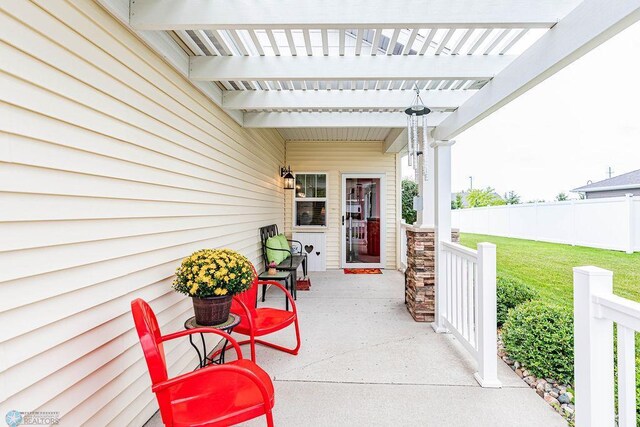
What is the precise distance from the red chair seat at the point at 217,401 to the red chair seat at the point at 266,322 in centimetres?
77

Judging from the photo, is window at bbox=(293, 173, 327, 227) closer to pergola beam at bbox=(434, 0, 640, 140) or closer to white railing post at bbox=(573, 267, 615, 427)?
pergola beam at bbox=(434, 0, 640, 140)

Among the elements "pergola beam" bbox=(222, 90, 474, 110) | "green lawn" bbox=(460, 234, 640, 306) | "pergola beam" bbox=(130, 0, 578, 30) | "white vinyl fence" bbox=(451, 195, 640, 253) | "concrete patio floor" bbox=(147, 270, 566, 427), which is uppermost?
"pergola beam" bbox=(222, 90, 474, 110)

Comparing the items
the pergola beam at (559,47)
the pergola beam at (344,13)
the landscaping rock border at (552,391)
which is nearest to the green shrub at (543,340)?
the landscaping rock border at (552,391)


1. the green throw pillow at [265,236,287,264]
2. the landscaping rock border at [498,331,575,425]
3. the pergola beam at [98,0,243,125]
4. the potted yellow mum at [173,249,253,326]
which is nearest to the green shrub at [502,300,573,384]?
the landscaping rock border at [498,331,575,425]

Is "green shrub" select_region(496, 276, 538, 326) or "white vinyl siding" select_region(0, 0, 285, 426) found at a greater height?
"white vinyl siding" select_region(0, 0, 285, 426)

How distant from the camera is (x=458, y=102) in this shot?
326 centimetres

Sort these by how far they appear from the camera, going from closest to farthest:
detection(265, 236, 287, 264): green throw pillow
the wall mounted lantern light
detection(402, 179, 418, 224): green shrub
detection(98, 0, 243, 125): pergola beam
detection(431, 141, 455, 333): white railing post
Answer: detection(98, 0, 243, 125): pergola beam < detection(431, 141, 455, 333): white railing post < detection(265, 236, 287, 264): green throw pillow < the wall mounted lantern light < detection(402, 179, 418, 224): green shrub

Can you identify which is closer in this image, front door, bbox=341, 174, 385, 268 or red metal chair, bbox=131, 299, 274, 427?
red metal chair, bbox=131, 299, 274, 427

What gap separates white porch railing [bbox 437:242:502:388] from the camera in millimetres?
2354

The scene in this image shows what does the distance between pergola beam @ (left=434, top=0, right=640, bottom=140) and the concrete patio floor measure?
2.28 m

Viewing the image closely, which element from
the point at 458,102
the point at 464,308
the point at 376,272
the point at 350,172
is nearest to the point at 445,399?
the point at 464,308

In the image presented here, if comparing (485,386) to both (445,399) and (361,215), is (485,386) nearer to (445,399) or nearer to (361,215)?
(445,399)

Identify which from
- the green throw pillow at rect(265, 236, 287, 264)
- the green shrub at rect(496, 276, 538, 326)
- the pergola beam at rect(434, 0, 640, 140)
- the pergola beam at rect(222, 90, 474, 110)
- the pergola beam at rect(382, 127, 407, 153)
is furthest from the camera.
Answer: the pergola beam at rect(382, 127, 407, 153)

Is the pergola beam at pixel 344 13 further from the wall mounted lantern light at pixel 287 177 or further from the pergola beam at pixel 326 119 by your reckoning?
the wall mounted lantern light at pixel 287 177
